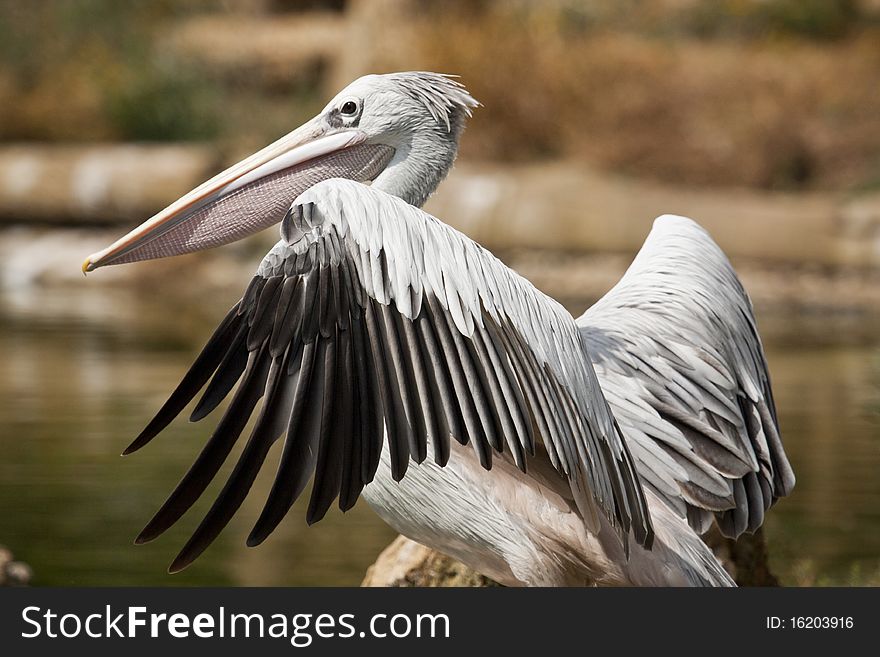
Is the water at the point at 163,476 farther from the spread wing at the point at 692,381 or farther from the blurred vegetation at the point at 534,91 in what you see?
the blurred vegetation at the point at 534,91

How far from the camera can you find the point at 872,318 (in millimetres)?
11703

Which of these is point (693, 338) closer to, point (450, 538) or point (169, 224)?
point (450, 538)

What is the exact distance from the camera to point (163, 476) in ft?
21.4

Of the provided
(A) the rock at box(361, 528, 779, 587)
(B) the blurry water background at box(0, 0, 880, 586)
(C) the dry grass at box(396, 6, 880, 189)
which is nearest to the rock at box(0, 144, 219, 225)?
(B) the blurry water background at box(0, 0, 880, 586)

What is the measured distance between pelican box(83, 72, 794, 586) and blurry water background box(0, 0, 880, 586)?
1.85 meters

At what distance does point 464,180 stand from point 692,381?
31.9ft

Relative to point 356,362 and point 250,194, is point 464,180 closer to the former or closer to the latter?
point 250,194

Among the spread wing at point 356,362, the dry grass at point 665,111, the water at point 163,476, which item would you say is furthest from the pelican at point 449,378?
the dry grass at point 665,111

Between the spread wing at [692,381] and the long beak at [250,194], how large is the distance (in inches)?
30.5

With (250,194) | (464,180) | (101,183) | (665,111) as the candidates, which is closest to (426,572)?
(250,194)

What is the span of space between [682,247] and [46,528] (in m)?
2.81

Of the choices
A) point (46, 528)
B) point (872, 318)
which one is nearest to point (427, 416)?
point (46, 528)

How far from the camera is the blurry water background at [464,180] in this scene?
6.72 meters

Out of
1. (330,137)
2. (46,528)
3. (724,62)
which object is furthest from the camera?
(724,62)
